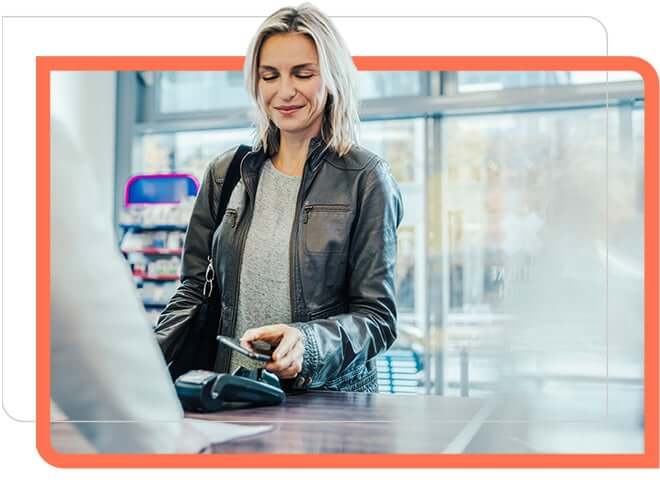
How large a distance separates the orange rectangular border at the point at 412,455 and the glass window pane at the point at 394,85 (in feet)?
9.66

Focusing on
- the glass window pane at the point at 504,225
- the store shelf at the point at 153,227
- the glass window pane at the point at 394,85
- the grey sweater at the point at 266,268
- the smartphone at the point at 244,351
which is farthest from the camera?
the glass window pane at the point at 394,85

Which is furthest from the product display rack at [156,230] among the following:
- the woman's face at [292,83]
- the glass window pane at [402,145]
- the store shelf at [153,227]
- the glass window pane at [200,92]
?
the woman's face at [292,83]

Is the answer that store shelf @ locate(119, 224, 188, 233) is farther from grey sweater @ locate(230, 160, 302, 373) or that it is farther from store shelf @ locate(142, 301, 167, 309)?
grey sweater @ locate(230, 160, 302, 373)

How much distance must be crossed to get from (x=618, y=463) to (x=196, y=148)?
144 inches

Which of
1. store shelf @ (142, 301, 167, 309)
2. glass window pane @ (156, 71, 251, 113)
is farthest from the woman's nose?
glass window pane @ (156, 71, 251, 113)

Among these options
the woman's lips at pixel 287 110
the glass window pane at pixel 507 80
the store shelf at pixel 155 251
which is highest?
the glass window pane at pixel 507 80

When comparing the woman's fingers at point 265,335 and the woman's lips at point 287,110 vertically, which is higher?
the woman's lips at point 287,110

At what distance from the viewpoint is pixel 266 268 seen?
38.3 inches

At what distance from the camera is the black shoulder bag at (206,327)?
979 millimetres

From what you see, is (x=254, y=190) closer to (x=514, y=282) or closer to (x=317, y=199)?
(x=317, y=199)

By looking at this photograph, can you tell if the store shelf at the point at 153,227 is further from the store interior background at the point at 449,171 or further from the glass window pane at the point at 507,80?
the glass window pane at the point at 507,80

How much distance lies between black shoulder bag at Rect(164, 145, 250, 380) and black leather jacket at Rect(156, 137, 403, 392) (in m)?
0.02

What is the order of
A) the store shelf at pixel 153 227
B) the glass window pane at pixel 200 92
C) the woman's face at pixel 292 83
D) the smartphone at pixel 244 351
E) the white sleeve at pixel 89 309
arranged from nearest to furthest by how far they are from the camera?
the white sleeve at pixel 89 309, the smartphone at pixel 244 351, the woman's face at pixel 292 83, the store shelf at pixel 153 227, the glass window pane at pixel 200 92

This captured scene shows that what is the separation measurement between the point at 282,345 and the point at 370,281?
0.20m
